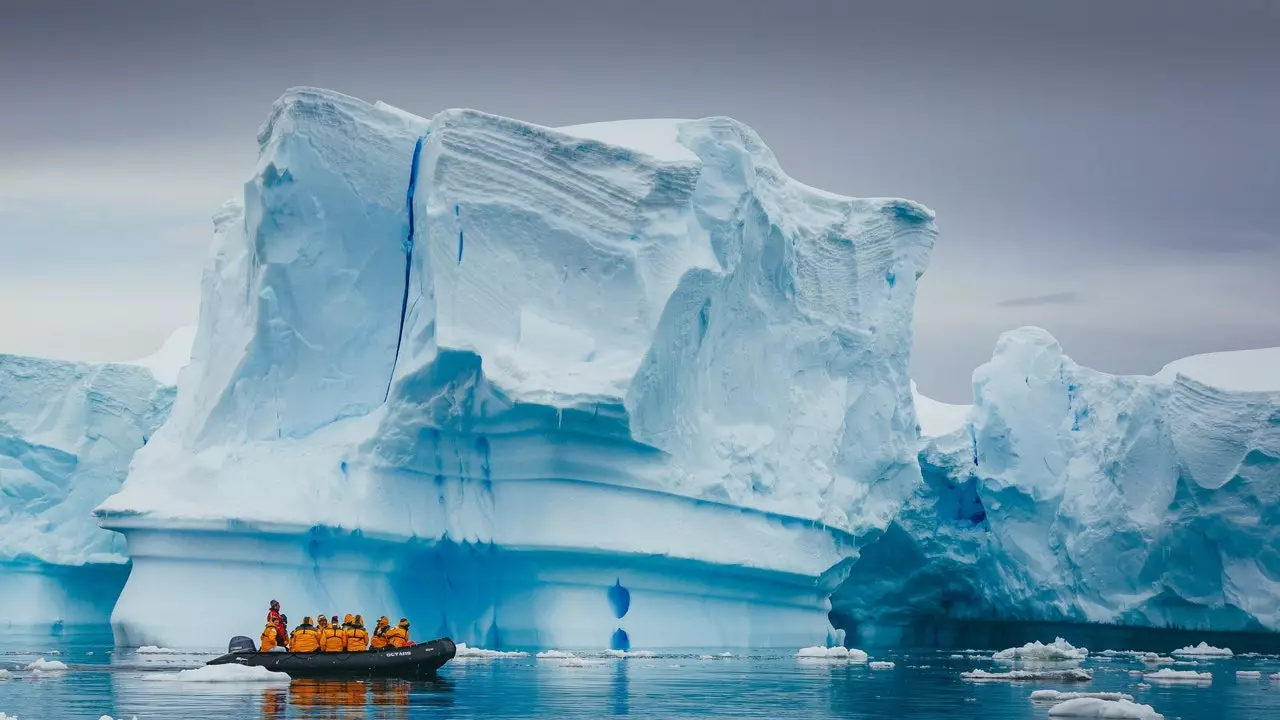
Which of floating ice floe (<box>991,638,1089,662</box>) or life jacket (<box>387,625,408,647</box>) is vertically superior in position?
life jacket (<box>387,625,408,647</box>)

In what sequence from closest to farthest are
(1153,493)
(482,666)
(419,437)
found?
(482,666) → (419,437) → (1153,493)

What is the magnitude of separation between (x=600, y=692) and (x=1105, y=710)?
4519 mm

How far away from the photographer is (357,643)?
16.2 m

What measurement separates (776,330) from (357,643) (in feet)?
32.4

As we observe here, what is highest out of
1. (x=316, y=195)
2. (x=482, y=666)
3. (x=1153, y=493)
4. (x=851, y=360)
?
(x=316, y=195)

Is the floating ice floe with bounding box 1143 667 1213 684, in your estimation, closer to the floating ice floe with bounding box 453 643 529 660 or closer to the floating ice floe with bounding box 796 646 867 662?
the floating ice floe with bounding box 796 646 867 662

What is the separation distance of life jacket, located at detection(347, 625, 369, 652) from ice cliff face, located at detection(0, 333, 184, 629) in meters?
16.2

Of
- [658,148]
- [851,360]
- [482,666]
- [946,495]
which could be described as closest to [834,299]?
[851,360]

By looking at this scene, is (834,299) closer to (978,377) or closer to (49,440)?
(978,377)

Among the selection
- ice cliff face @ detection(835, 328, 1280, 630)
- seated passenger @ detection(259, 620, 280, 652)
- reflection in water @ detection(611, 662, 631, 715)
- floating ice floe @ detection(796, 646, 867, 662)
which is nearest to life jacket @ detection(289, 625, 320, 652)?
seated passenger @ detection(259, 620, 280, 652)

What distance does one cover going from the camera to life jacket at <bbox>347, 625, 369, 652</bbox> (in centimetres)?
1617

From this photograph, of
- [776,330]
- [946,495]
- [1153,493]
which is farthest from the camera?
[946,495]

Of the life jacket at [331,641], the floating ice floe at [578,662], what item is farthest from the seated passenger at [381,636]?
the floating ice floe at [578,662]

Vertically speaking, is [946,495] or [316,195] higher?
[316,195]
